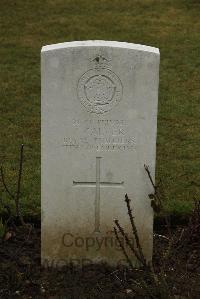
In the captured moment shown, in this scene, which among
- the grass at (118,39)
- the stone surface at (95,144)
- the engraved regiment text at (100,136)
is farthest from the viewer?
the grass at (118,39)

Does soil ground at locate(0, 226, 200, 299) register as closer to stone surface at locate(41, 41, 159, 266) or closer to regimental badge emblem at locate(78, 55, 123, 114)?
stone surface at locate(41, 41, 159, 266)

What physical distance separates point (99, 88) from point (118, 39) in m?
6.92

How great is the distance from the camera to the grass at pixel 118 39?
6.30m

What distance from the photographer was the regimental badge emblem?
4262 mm

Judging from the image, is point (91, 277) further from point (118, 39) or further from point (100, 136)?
point (118, 39)

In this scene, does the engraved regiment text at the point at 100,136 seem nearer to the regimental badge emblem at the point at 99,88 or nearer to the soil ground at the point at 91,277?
the regimental badge emblem at the point at 99,88

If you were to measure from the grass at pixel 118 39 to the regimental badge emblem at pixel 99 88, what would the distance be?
1.36 metres

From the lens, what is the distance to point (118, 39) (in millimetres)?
11102

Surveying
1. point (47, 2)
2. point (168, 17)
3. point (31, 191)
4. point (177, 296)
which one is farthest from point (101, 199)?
point (47, 2)

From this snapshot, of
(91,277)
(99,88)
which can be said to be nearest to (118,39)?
(99,88)

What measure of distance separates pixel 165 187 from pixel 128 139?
1.63m

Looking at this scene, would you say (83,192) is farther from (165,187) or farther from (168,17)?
(168,17)

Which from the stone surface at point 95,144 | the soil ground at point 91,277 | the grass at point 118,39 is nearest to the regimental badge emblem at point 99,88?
Answer: the stone surface at point 95,144

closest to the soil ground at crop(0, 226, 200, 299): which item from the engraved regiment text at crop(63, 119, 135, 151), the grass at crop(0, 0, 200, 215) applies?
the grass at crop(0, 0, 200, 215)
